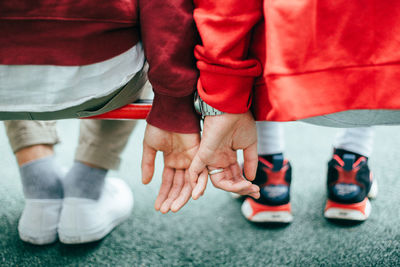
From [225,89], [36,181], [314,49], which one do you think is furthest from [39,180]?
[314,49]

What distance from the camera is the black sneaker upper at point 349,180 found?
86cm

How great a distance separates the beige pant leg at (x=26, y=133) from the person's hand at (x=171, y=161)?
1.17 ft

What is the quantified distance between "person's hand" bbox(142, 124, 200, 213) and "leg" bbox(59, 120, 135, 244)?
25 cm

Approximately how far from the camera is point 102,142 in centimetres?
87

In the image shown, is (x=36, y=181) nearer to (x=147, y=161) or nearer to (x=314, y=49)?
(x=147, y=161)

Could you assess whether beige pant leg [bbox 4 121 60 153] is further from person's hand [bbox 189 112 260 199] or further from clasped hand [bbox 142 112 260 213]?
person's hand [bbox 189 112 260 199]

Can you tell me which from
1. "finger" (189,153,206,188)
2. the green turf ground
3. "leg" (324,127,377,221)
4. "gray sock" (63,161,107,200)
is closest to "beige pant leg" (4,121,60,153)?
"gray sock" (63,161,107,200)

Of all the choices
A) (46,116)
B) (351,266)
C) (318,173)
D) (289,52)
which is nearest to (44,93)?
(46,116)

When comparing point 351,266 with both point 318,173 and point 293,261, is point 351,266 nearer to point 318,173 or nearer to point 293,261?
point 293,261

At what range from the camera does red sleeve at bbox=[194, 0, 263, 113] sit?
0.48 meters

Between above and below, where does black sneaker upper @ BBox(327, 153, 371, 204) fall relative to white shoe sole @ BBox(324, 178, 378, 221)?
above

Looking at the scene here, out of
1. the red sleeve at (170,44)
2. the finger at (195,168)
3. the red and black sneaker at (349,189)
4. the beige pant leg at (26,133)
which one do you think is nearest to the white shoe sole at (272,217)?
the red and black sneaker at (349,189)

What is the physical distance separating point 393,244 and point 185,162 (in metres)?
0.52

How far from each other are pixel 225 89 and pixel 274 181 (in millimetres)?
435
